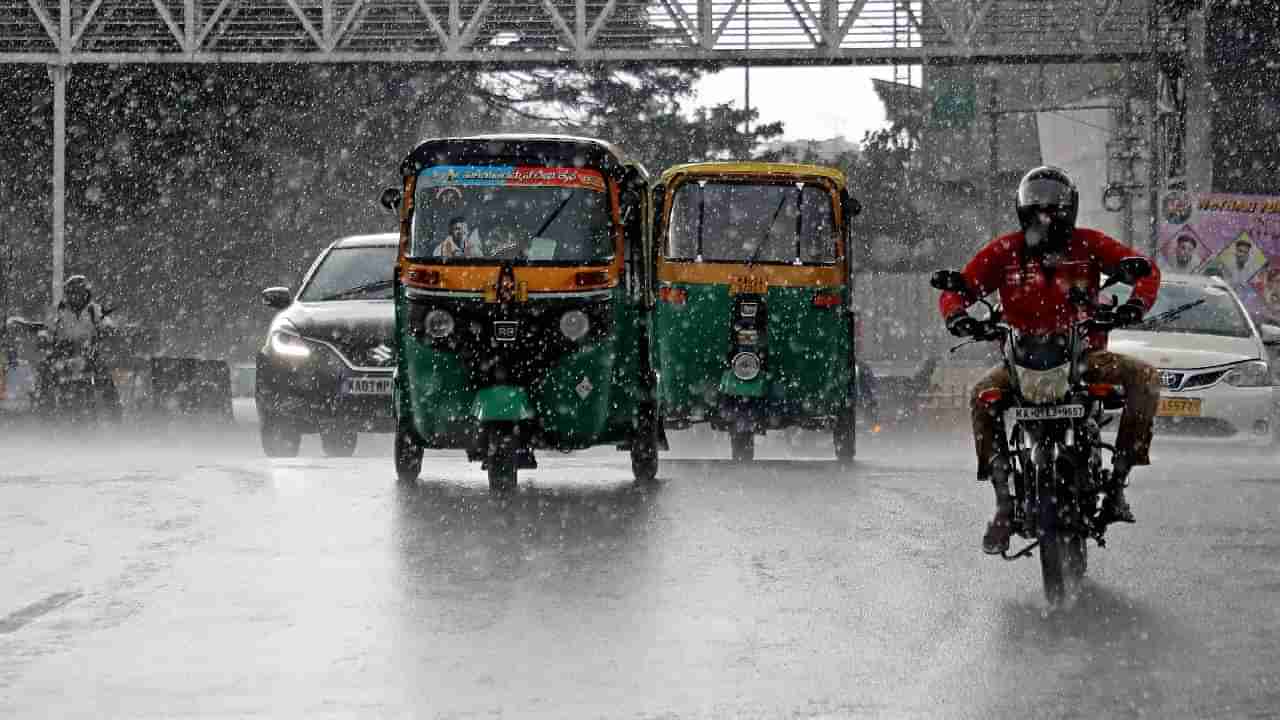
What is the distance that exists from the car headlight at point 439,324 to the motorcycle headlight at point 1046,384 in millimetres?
5344

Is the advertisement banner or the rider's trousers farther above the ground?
the advertisement banner

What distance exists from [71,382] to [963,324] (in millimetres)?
15413

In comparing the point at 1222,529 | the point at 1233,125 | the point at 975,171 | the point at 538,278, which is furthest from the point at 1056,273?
the point at 975,171

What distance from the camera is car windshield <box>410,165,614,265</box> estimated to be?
13609 millimetres

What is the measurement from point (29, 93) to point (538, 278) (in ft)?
89.9

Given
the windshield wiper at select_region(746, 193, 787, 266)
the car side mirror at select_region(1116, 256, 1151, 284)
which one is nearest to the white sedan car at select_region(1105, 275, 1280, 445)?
the windshield wiper at select_region(746, 193, 787, 266)

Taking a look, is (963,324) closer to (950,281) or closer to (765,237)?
(950,281)

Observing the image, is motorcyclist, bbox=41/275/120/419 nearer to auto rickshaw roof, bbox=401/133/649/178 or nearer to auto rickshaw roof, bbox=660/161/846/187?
auto rickshaw roof, bbox=660/161/846/187

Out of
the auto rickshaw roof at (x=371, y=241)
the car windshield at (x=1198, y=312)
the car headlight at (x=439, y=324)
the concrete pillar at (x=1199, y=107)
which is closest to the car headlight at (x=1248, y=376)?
the car windshield at (x=1198, y=312)

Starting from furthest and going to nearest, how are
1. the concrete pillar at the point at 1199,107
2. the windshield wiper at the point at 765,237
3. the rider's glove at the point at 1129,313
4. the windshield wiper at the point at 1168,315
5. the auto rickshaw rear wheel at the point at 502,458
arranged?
the concrete pillar at the point at 1199,107 < the windshield wiper at the point at 1168,315 < the windshield wiper at the point at 765,237 < the auto rickshaw rear wheel at the point at 502,458 < the rider's glove at the point at 1129,313

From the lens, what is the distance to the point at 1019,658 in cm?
753

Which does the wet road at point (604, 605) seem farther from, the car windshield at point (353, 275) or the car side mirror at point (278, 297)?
the car windshield at point (353, 275)

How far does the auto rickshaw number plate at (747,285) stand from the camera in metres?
18.8

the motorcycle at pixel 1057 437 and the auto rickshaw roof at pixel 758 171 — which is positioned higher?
Result: the auto rickshaw roof at pixel 758 171
